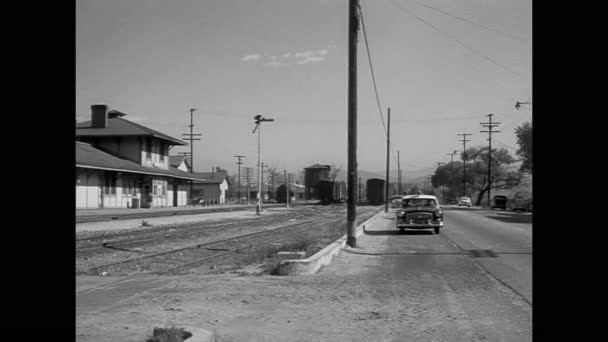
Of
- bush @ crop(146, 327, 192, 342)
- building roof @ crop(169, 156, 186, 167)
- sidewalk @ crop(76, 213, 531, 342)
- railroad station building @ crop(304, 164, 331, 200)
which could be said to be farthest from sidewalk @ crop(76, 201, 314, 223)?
building roof @ crop(169, 156, 186, 167)

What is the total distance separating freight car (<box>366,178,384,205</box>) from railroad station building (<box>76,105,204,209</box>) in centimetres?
2960

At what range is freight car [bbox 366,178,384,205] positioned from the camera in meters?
79.4

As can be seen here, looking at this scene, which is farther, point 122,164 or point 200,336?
point 122,164

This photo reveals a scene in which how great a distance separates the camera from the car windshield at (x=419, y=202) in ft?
79.8

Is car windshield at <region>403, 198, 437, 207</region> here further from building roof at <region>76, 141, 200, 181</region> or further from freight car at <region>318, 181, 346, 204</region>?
freight car at <region>318, 181, 346, 204</region>

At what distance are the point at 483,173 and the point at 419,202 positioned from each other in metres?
94.1

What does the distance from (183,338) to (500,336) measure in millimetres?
3608

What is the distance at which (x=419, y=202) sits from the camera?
24672 mm

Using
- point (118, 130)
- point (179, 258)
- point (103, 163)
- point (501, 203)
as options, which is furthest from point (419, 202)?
point (501, 203)

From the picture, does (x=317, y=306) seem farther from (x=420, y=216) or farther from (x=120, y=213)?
(x=120, y=213)
